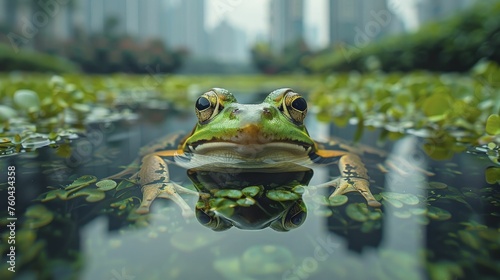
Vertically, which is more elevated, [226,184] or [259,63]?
[259,63]

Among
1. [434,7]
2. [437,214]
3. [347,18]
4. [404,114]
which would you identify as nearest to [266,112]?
[437,214]

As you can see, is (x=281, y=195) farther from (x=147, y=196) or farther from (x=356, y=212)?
(x=147, y=196)

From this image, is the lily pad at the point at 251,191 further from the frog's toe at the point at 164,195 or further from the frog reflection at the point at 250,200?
the frog's toe at the point at 164,195

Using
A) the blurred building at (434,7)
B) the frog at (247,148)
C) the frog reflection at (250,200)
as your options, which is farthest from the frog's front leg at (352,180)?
the blurred building at (434,7)

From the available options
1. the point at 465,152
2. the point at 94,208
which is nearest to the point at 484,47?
the point at 465,152

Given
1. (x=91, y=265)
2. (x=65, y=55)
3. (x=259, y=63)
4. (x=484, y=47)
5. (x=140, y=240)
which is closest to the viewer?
→ (x=91, y=265)

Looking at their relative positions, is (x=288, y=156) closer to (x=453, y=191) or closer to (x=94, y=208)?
(x=453, y=191)

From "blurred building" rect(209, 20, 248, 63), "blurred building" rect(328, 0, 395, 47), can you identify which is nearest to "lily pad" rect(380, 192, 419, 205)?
"blurred building" rect(328, 0, 395, 47)
